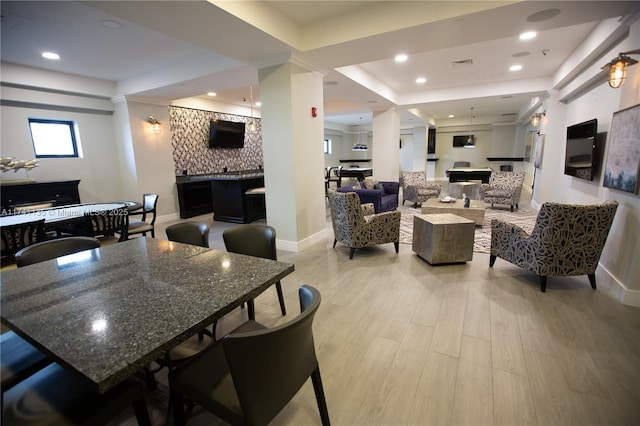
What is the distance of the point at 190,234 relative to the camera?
97.7 inches

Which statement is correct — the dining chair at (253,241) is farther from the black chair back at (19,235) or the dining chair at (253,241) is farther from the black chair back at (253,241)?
the black chair back at (19,235)

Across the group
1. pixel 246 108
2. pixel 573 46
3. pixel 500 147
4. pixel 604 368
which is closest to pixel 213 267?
pixel 604 368

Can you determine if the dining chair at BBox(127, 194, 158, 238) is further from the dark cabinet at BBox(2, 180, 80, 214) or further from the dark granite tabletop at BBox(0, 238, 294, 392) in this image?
the dark granite tabletop at BBox(0, 238, 294, 392)

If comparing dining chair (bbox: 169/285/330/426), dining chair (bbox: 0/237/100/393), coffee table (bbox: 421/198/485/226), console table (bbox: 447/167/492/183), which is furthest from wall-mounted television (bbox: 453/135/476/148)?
dining chair (bbox: 0/237/100/393)

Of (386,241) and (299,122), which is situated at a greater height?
(299,122)

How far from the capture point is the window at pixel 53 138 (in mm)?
5211

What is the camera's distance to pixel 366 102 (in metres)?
7.08

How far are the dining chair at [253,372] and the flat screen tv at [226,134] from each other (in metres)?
7.03

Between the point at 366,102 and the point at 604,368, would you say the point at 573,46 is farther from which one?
the point at 604,368

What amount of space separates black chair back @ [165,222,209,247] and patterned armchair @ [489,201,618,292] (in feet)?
9.97

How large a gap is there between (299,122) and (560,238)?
318 centimetres

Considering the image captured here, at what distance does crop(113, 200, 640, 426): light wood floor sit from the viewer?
158 centimetres

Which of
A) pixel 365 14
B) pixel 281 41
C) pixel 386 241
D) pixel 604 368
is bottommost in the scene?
pixel 604 368

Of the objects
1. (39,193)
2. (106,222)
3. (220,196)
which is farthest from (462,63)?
(39,193)
